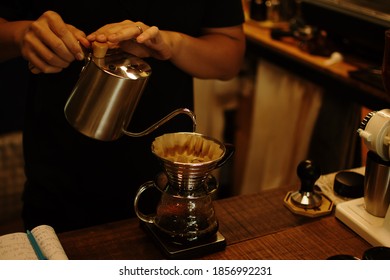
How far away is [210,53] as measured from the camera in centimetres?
138

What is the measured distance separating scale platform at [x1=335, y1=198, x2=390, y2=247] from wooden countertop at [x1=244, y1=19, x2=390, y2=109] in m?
0.68

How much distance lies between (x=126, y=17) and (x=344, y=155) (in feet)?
4.22

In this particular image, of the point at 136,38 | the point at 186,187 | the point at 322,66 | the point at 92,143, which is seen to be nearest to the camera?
the point at 186,187

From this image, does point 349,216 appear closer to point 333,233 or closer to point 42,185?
point 333,233

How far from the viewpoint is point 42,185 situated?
1354mm

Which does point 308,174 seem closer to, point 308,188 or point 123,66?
point 308,188

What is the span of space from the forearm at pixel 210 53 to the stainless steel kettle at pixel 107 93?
0.26 m

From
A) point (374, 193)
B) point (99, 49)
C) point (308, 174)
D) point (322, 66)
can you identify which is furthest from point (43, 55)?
point (322, 66)

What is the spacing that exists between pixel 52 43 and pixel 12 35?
23cm

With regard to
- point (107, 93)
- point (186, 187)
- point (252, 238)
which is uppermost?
point (107, 93)

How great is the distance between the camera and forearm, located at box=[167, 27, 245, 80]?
4.25ft

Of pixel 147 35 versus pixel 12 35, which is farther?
pixel 12 35
